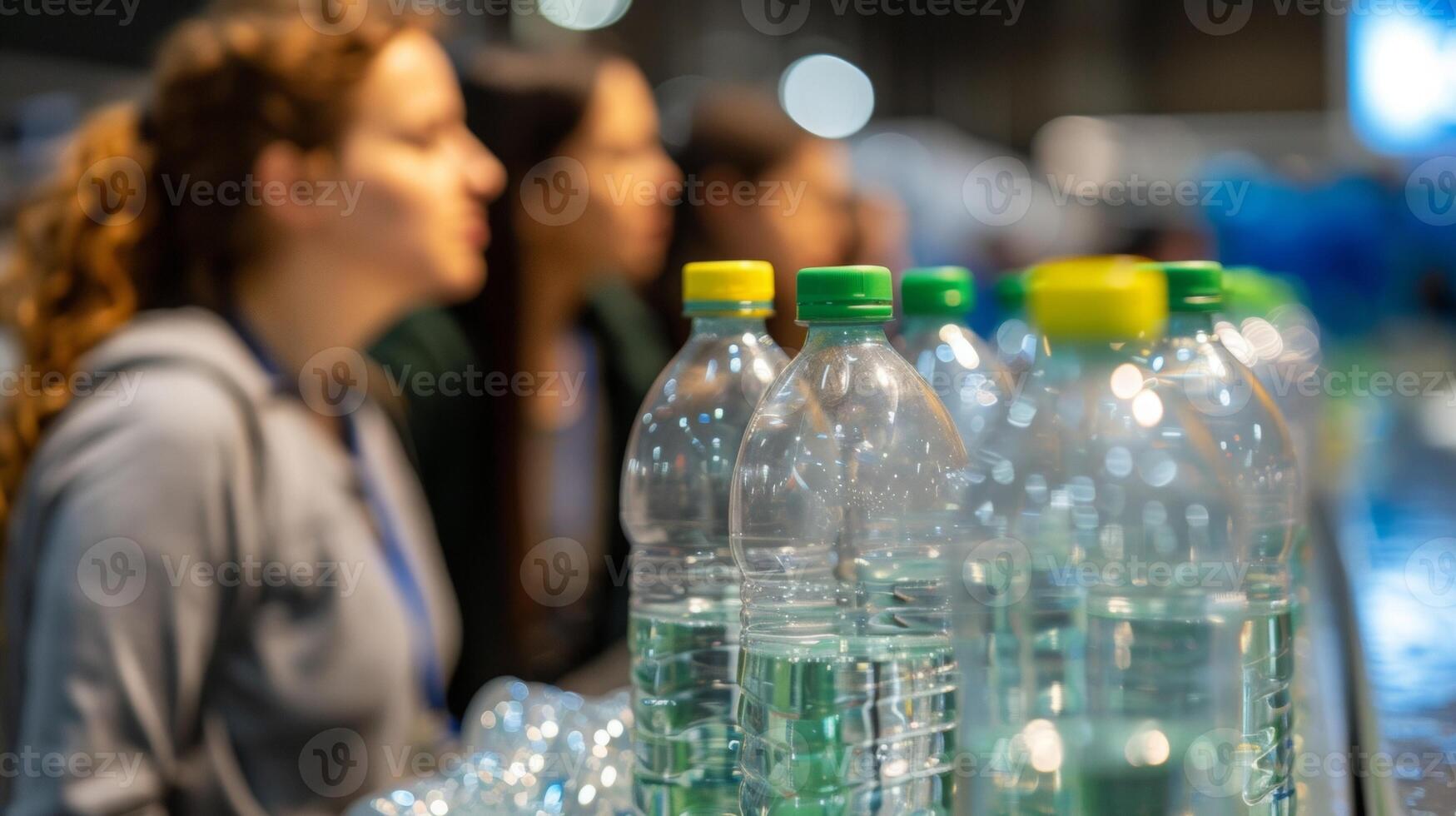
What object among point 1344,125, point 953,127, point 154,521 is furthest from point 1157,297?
point 953,127

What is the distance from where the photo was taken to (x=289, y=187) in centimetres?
239

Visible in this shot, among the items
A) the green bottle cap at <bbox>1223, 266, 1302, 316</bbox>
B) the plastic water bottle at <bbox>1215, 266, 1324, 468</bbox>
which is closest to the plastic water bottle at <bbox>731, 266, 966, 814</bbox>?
the plastic water bottle at <bbox>1215, 266, 1324, 468</bbox>

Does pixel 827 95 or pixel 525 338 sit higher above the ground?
pixel 827 95

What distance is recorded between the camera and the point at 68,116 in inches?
88.5

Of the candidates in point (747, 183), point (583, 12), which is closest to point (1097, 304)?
point (747, 183)

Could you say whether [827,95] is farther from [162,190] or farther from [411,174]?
[162,190]

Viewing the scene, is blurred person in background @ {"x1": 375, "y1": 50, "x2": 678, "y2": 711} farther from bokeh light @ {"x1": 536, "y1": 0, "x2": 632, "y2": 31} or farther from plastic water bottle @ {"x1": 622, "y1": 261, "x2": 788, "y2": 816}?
plastic water bottle @ {"x1": 622, "y1": 261, "x2": 788, "y2": 816}

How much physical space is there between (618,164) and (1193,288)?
2.47 meters

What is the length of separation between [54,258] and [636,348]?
6.69 ft

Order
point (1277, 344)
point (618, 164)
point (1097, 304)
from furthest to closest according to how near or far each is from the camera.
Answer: point (618, 164), point (1277, 344), point (1097, 304)

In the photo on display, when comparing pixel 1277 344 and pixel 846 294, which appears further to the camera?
pixel 1277 344

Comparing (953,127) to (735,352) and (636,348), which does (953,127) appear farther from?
(735,352)

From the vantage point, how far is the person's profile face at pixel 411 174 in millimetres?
2443

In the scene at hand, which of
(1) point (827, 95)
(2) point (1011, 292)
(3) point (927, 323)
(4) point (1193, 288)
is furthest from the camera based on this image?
(1) point (827, 95)
